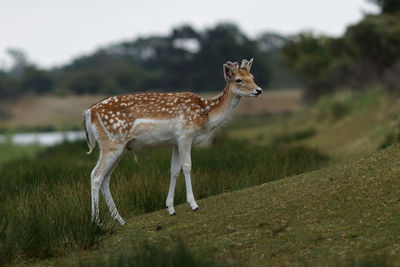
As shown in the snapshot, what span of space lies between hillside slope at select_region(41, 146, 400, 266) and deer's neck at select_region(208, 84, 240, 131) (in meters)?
0.99

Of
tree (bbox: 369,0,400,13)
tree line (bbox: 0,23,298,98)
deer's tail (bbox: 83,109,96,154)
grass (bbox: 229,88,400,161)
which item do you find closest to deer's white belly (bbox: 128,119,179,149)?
deer's tail (bbox: 83,109,96,154)

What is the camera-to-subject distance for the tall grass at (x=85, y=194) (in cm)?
704

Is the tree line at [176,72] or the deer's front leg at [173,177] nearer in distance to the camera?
the deer's front leg at [173,177]

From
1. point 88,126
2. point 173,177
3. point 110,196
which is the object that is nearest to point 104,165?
point 110,196

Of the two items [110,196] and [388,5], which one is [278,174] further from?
[388,5]

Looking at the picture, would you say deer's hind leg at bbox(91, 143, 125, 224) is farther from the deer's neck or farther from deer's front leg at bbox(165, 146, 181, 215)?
the deer's neck

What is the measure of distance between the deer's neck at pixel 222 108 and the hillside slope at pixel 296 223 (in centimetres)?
99

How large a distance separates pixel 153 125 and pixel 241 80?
1.29 m

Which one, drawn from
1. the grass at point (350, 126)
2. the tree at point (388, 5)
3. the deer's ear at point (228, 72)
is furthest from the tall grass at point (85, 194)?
the tree at point (388, 5)

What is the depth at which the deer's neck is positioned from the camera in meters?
8.16

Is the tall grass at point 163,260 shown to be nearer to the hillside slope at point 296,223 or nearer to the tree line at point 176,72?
the hillside slope at point 296,223

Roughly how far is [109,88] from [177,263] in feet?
256

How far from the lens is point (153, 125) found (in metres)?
7.72

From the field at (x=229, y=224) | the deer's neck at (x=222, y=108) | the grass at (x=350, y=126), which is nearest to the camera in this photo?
the field at (x=229, y=224)
